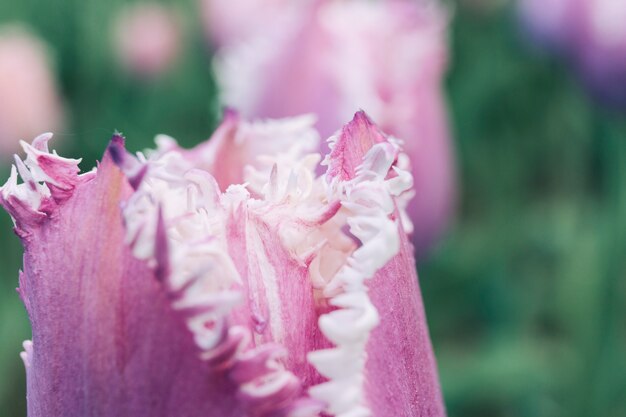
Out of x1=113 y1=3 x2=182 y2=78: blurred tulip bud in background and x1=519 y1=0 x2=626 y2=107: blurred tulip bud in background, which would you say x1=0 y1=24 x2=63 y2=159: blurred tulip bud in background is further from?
x1=519 y1=0 x2=626 y2=107: blurred tulip bud in background

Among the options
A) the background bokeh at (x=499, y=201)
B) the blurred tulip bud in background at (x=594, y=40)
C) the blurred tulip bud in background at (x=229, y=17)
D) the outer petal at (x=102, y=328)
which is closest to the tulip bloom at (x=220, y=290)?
the outer petal at (x=102, y=328)

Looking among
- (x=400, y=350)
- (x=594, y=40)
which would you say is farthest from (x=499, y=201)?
(x=400, y=350)

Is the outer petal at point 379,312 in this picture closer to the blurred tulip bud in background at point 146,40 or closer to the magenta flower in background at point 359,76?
the magenta flower in background at point 359,76

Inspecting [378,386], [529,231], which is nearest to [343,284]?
[378,386]

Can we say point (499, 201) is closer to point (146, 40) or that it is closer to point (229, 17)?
point (229, 17)

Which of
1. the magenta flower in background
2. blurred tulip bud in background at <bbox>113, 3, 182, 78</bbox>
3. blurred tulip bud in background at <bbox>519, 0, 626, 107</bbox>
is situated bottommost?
the magenta flower in background

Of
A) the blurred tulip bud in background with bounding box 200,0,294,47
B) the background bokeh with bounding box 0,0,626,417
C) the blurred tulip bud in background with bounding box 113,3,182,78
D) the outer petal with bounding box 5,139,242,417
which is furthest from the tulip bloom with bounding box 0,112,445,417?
the blurred tulip bud in background with bounding box 113,3,182,78
